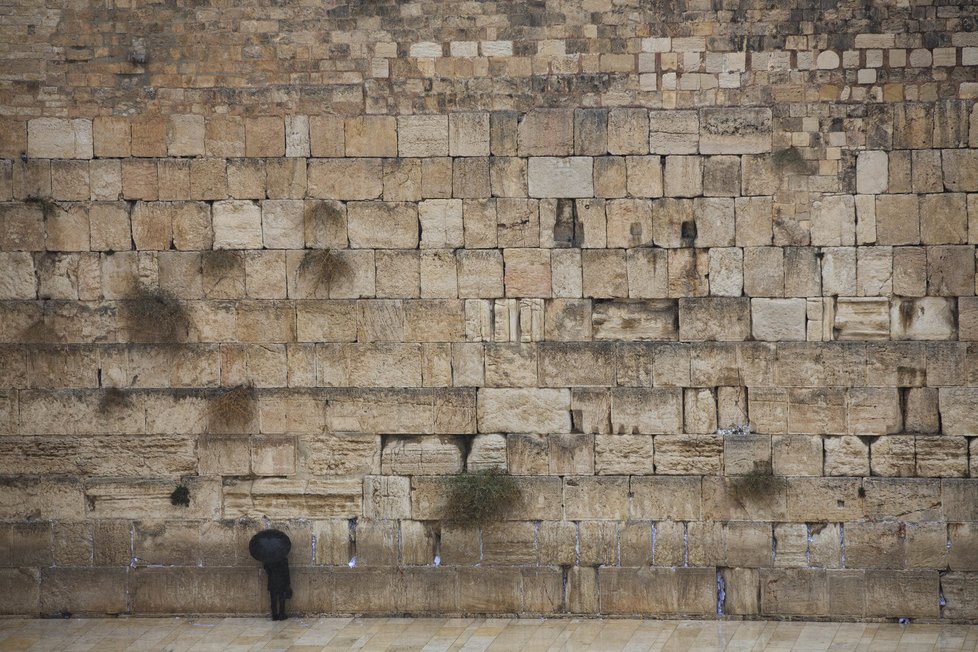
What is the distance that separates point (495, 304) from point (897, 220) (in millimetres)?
3114

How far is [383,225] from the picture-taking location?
800 cm

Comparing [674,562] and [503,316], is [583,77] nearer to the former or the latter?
[503,316]

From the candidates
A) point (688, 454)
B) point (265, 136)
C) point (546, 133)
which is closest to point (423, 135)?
point (546, 133)

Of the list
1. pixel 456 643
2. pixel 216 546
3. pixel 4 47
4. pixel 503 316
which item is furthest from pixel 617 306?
pixel 4 47

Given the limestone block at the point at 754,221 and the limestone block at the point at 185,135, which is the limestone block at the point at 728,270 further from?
the limestone block at the point at 185,135

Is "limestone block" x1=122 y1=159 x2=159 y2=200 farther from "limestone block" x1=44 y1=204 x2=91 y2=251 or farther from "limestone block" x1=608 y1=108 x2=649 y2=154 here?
"limestone block" x1=608 y1=108 x2=649 y2=154

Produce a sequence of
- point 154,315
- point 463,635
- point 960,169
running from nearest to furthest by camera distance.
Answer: point 463,635, point 960,169, point 154,315

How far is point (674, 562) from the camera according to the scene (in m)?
7.90

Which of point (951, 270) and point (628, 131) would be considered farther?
point (628, 131)

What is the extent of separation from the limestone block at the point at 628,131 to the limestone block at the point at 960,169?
224cm

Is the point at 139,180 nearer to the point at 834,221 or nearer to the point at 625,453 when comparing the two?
the point at 625,453

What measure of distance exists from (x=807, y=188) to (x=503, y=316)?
8.27ft

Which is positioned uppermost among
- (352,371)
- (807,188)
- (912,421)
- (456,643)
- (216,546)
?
(807,188)

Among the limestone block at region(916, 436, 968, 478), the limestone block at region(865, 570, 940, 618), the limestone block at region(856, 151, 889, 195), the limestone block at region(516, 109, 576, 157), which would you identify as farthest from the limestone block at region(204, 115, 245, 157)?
the limestone block at region(865, 570, 940, 618)
